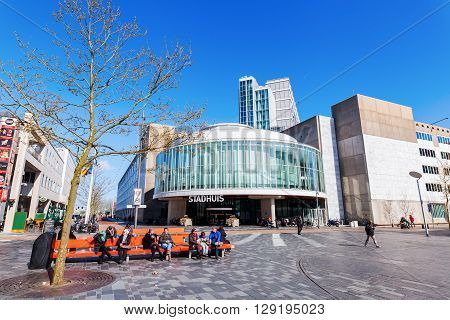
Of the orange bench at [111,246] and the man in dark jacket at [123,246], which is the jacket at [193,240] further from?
the man in dark jacket at [123,246]

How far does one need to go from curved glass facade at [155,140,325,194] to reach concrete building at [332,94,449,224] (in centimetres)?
1109

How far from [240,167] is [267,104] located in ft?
297

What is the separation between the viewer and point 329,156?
52.3 m

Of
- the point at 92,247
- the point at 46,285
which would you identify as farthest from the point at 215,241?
the point at 46,285

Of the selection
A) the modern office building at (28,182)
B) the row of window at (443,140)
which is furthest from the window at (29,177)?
the row of window at (443,140)

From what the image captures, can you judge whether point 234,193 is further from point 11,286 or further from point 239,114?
point 239,114

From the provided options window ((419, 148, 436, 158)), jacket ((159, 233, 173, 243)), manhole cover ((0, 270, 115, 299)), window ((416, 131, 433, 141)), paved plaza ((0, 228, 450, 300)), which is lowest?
paved plaza ((0, 228, 450, 300))

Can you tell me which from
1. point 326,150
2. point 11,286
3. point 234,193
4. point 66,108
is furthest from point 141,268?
point 326,150

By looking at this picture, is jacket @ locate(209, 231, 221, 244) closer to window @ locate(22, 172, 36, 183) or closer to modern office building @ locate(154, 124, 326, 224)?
modern office building @ locate(154, 124, 326, 224)

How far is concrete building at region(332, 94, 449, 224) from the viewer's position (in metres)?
47.5

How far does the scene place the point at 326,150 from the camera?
2060 inches

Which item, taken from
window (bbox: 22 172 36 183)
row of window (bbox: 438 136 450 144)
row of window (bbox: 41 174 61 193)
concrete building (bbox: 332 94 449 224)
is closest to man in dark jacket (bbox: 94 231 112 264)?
window (bbox: 22 172 36 183)
